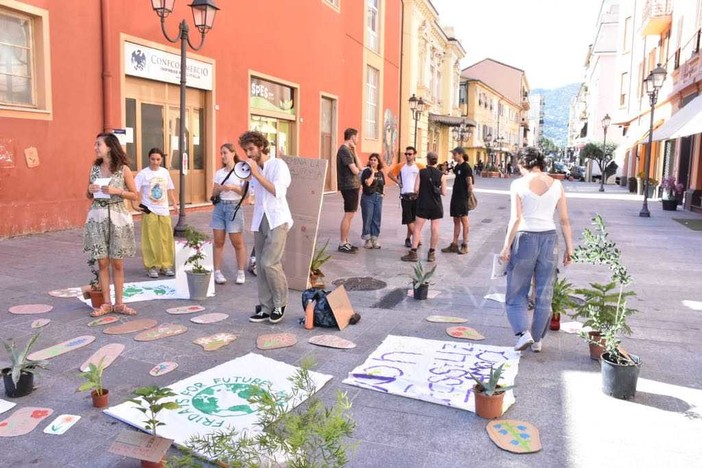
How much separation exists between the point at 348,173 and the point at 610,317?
208 inches

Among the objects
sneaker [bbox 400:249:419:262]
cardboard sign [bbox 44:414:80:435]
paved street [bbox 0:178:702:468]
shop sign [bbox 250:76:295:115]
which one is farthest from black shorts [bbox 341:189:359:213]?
shop sign [bbox 250:76:295:115]

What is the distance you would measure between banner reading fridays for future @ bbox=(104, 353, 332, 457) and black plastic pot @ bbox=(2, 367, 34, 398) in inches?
26.4

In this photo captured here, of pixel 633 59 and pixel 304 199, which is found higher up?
pixel 633 59

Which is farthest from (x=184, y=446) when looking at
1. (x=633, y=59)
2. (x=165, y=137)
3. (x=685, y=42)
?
(x=633, y=59)

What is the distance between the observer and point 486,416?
11.7 feet

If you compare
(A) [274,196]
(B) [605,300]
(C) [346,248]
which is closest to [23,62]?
(C) [346,248]

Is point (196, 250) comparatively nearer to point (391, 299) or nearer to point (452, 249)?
point (391, 299)

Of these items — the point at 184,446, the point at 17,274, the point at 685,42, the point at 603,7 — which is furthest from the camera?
the point at 603,7

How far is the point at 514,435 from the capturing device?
3.36 m

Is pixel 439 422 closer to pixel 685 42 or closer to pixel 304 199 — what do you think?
pixel 304 199

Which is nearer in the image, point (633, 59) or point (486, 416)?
point (486, 416)

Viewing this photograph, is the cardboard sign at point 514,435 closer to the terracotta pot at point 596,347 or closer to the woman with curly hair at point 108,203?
the terracotta pot at point 596,347

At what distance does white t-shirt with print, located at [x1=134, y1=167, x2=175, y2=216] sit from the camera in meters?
7.30

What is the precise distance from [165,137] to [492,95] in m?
57.6
